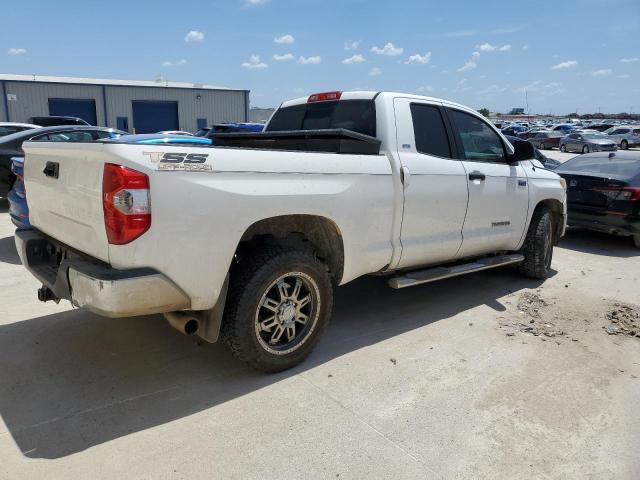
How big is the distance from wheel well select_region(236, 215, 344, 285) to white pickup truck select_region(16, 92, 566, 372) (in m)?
0.01

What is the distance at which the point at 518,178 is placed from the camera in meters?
5.65

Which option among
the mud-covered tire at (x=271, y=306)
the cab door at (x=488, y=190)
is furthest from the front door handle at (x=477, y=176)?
the mud-covered tire at (x=271, y=306)

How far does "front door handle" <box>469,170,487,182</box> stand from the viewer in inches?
195

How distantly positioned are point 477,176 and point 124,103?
33.0m

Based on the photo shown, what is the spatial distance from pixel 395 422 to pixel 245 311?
116 cm

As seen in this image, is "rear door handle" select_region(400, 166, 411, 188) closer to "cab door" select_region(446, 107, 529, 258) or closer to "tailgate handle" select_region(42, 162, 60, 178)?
"cab door" select_region(446, 107, 529, 258)

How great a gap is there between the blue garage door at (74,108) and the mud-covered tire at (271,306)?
32.8 meters

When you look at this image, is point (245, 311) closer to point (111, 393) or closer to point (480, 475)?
point (111, 393)

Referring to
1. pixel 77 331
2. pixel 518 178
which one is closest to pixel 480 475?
pixel 77 331

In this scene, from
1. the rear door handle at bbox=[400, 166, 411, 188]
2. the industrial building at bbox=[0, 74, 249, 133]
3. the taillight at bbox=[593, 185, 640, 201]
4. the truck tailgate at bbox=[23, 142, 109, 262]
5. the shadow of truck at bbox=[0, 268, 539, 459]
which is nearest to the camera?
the truck tailgate at bbox=[23, 142, 109, 262]

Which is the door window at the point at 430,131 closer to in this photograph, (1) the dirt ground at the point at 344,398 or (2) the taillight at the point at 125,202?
(1) the dirt ground at the point at 344,398

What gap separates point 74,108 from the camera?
106ft

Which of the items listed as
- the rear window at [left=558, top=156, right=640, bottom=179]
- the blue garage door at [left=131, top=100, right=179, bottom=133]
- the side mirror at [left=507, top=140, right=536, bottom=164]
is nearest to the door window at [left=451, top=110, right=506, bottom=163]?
the side mirror at [left=507, top=140, right=536, bottom=164]

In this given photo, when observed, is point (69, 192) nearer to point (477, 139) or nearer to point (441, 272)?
point (441, 272)
